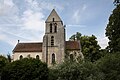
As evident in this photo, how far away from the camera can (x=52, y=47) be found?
66125 mm

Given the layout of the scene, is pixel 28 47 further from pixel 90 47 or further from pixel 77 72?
pixel 77 72

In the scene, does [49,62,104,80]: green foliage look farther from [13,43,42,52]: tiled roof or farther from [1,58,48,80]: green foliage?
[13,43,42,52]: tiled roof

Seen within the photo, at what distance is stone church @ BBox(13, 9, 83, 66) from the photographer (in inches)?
2574

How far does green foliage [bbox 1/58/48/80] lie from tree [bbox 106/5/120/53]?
1058cm

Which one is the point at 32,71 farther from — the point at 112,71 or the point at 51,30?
the point at 51,30

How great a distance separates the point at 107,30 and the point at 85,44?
83.9 ft

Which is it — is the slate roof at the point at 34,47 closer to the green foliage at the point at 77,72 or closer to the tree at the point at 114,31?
the tree at the point at 114,31

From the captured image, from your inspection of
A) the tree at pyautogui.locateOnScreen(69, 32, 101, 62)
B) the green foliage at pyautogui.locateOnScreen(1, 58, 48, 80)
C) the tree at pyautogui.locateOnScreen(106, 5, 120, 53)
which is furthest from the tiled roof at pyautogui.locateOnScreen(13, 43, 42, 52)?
the tree at pyautogui.locateOnScreen(106, 5, 120, 53)

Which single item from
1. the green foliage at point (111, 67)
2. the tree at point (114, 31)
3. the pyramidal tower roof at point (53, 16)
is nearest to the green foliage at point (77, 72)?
the green foliage at point (111, 67)

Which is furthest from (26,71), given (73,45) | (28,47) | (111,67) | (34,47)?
(73,45)

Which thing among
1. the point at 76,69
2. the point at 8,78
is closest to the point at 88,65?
the point at 76,69

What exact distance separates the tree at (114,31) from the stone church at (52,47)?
72.8ft

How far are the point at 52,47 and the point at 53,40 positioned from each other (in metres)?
1.78

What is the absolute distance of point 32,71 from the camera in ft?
132
